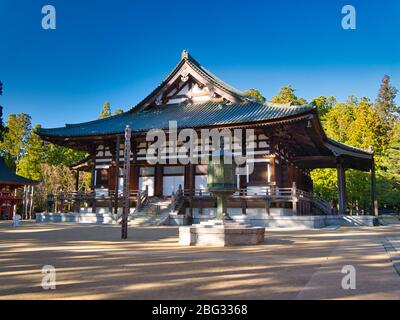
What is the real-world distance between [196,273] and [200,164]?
18.6 m

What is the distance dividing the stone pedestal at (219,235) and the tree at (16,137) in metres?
47.3

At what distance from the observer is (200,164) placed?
25125mm

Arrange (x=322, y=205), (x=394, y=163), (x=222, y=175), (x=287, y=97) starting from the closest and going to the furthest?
1. (x=222, y=175)
2. (x=322, y=205)
3. (x=394, y=163)
4. (x=287, y=97)

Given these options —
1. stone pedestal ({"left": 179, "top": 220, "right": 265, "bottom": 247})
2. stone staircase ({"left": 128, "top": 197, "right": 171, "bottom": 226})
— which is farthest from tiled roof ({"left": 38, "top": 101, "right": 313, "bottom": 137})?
stone pedestal ({"left": 179, "top": 220, "right": 265, "bottom": 247})

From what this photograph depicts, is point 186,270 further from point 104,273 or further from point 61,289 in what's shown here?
point 61,289

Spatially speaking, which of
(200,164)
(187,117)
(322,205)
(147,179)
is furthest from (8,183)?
(322,205)

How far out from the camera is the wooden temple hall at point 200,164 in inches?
878

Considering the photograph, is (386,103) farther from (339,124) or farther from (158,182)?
(158,182)

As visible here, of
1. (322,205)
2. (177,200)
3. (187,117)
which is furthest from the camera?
(322,205)

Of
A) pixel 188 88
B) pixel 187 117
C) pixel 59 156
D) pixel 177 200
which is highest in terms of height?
pixel 188 88

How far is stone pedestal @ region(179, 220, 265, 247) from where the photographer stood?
11.3 meters

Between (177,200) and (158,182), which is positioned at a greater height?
(158,182)

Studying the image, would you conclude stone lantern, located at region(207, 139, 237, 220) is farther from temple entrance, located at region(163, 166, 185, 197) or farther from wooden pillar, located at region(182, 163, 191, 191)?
temple entrance, located at region(163, 166, 185, 197)

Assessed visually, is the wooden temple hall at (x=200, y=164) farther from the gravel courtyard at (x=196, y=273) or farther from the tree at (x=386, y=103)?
the tree at (x=386, y=103)
